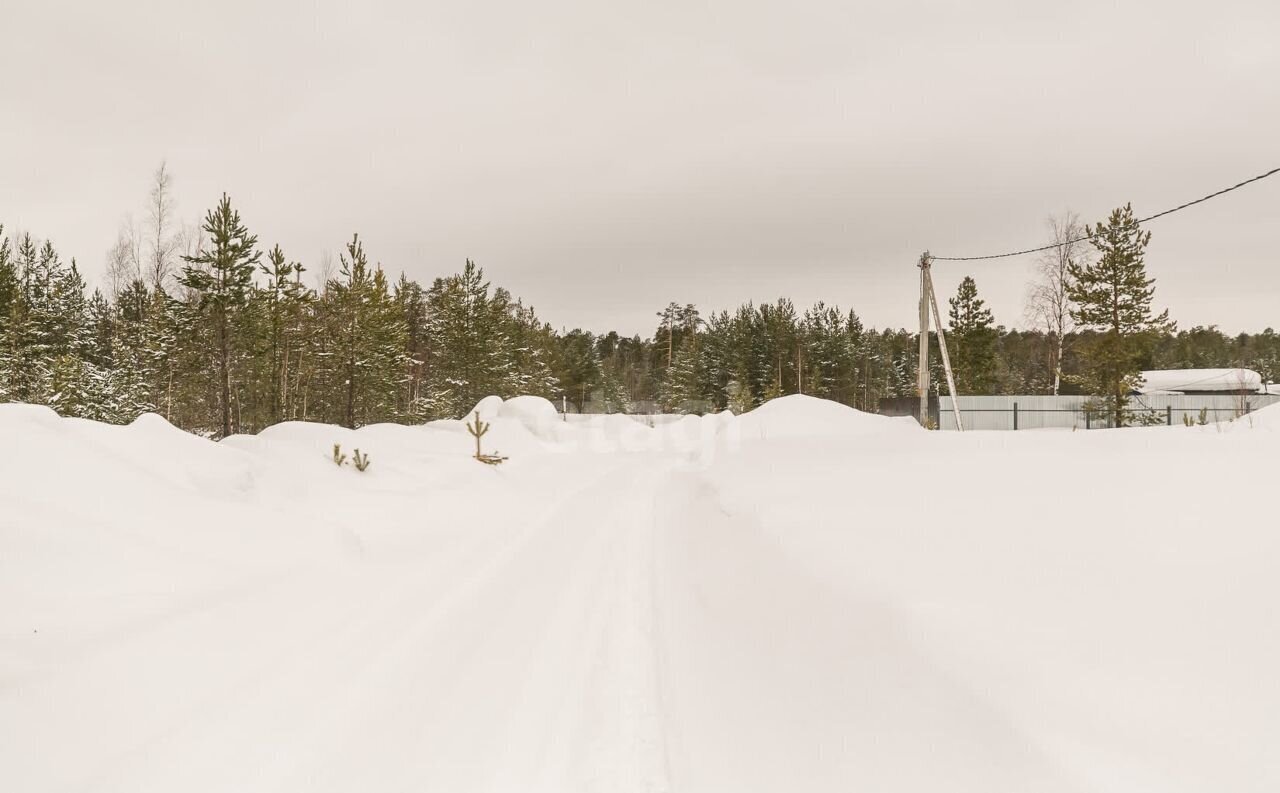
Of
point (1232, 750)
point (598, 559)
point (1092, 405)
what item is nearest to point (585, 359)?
point (1092, 405)

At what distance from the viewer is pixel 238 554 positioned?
648cm

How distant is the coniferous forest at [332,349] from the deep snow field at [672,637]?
17491mm

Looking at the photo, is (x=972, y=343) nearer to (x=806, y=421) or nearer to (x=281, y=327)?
(x=806, y=421)

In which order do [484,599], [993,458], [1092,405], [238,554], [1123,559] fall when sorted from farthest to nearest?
1. [1092,405]
2. [993,458]
3. [238,554]
4. [484,599]
5. [1123,559]

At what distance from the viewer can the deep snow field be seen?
289 centimetres

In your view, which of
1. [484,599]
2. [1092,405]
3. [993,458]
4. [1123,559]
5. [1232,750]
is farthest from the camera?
[1092,405]

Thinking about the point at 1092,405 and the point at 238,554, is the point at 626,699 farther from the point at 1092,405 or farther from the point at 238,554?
the point at 1092,405

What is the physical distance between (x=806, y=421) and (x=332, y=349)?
24.7 m

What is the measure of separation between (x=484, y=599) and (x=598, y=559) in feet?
6.03

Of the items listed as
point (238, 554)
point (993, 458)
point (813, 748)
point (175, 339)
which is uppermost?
point (175, 339)

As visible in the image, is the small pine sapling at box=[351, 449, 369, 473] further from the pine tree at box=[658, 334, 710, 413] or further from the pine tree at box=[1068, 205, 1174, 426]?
the pine tree at box=[658, 334, 710, 413]

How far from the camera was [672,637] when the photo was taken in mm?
4887

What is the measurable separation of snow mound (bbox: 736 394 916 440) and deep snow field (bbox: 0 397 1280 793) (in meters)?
Result: 17.4

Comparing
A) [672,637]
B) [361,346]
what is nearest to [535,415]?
[361,346]
